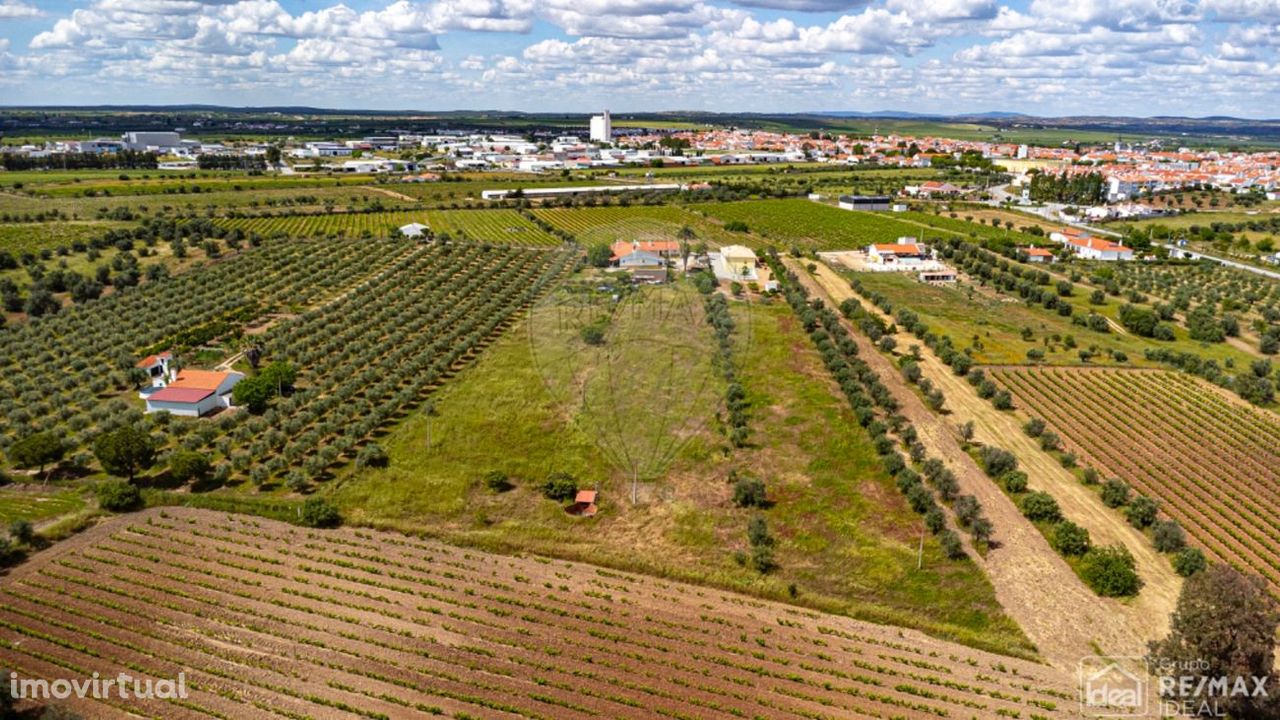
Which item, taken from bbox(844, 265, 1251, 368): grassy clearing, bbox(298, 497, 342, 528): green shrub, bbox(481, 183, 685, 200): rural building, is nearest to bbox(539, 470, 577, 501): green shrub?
bbox(298, 497, 342, 528): green shrub

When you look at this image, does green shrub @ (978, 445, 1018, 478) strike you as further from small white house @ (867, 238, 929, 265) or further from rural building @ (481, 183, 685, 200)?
rural building @ (481, 183, 685, 200)

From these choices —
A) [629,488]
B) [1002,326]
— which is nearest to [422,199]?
[1002,326]

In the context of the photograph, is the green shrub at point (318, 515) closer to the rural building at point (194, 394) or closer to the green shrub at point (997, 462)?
the rural building at point (194, 394)

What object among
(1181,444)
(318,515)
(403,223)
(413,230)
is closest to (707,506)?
(318,515)

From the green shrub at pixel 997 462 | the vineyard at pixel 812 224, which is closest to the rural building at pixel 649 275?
the green shrub at pixel 997 462

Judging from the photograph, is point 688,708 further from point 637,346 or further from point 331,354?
point 331,354

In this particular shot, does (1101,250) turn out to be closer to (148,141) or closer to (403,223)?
(403,223)
